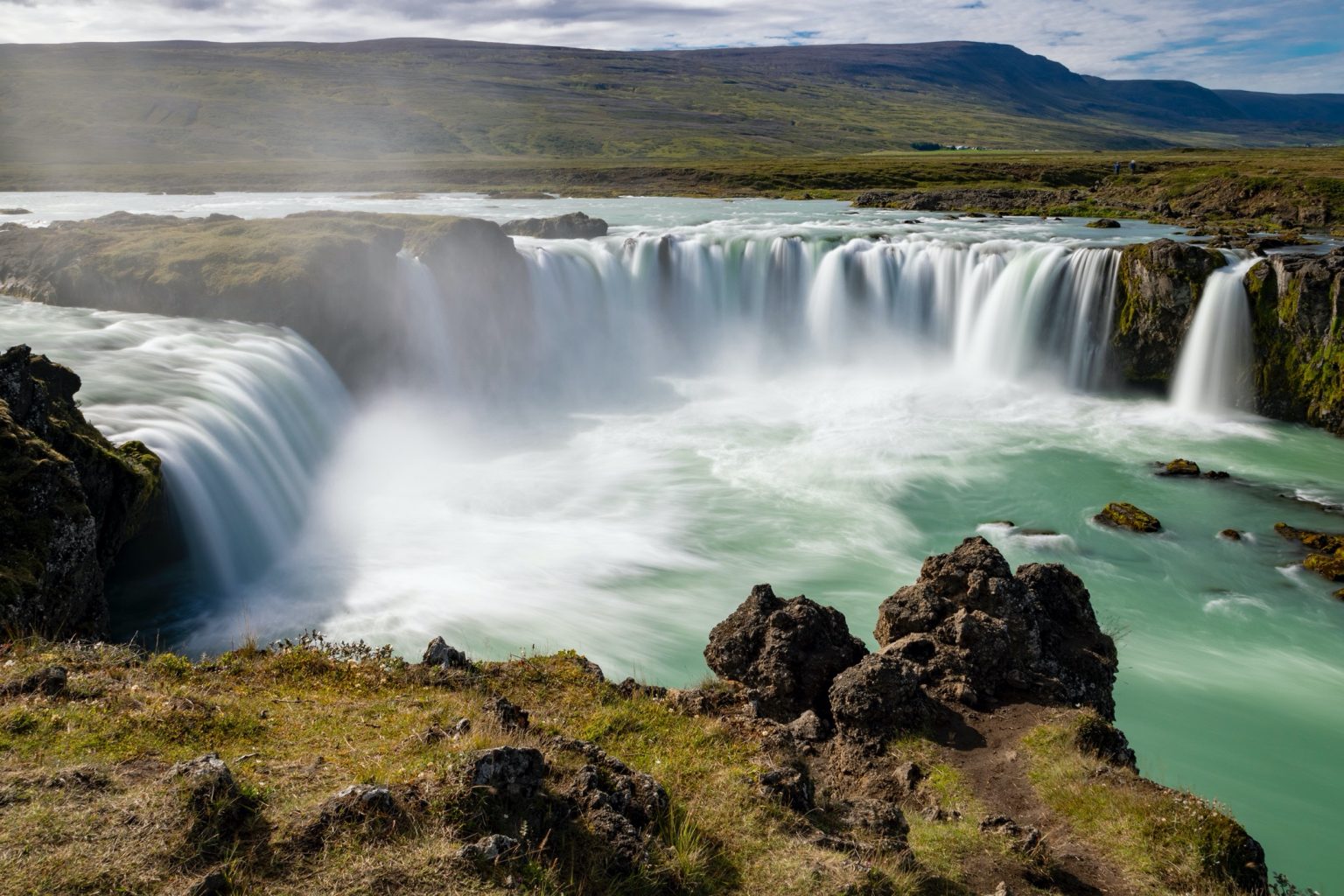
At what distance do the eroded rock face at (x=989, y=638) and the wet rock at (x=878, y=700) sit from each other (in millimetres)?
15

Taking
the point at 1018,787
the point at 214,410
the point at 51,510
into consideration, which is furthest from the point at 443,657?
the point at 214,410

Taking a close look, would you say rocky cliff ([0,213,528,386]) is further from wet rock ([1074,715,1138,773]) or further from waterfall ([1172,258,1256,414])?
waterfall ([1172,258,1256,414])

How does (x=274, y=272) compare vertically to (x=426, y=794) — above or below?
above

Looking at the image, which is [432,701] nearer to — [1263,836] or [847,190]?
[1263,836]

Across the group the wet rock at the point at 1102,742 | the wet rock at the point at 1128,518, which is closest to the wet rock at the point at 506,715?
the wet rock at the point at 1102,742

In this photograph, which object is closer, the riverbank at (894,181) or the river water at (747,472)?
the river water at (747,472)

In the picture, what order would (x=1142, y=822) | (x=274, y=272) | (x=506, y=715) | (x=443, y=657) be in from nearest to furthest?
1. (x=1142, y=822)
2. (x=506, y=715)
3. (x=443, y=657)
4. (x=274, y=272)

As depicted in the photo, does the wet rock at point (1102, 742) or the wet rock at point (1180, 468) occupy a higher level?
the wet rock at point (1102, 742)

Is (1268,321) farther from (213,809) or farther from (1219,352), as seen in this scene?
(213,809)

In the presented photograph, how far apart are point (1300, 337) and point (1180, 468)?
10290mm

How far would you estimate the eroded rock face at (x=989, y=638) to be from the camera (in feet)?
36.1

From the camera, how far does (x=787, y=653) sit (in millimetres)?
11484

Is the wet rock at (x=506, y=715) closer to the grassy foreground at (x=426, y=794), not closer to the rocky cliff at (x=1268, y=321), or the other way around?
the grassy foreground at (x=426, y=794)

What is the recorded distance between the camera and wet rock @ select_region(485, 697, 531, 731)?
26.2ft
